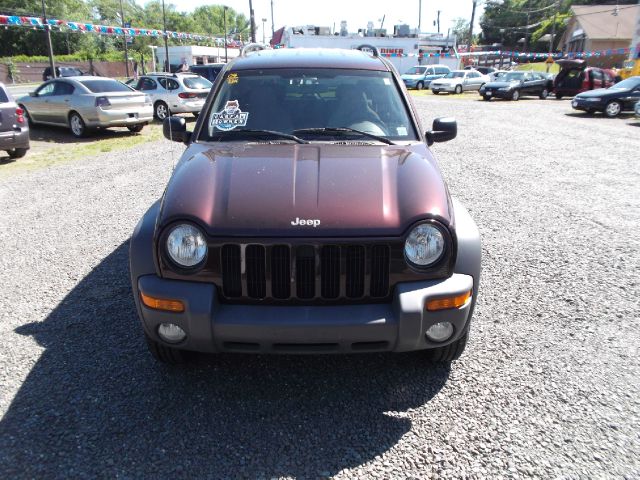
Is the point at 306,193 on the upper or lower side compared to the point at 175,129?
lower

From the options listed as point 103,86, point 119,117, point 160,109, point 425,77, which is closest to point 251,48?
point 119,117

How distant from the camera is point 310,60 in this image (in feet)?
13.3

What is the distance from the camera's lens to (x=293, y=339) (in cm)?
241

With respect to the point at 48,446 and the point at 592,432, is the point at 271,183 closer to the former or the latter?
the point at 48,446

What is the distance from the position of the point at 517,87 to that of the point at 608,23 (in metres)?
37.3

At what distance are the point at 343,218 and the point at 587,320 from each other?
2381mm

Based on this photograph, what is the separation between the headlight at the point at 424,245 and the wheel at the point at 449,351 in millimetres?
633

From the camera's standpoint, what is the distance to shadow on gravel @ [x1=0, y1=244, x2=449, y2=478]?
2352mm

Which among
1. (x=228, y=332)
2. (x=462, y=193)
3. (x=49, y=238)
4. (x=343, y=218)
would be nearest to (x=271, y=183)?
(x=343, y=218)

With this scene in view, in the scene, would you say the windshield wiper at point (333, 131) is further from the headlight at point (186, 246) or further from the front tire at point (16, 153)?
the front tire at point (16, 153)

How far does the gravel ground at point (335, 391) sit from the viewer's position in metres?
2.37

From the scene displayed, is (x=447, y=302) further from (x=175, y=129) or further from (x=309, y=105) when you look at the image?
(x=175, y=129)

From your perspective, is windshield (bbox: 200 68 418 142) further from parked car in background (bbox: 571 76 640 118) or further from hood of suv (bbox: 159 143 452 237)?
parked car in background (bbox: 571 76 640 118)

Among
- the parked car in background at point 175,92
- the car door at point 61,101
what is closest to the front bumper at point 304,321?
the car door at point 61,101
